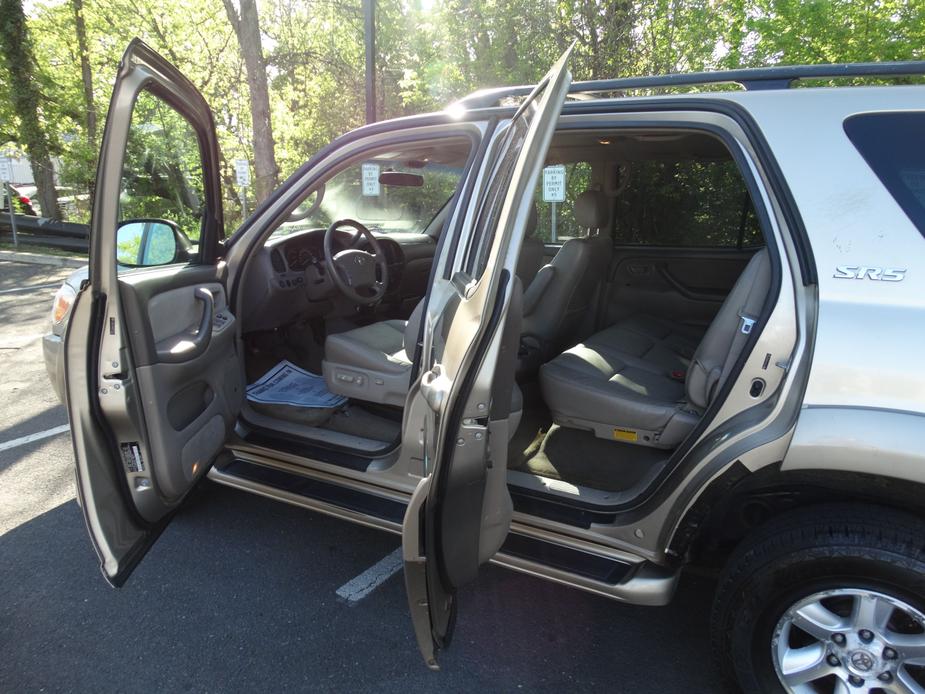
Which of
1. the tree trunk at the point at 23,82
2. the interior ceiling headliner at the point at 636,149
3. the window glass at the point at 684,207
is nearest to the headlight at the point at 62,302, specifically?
the interior ceiling headliner at the point at 636,149

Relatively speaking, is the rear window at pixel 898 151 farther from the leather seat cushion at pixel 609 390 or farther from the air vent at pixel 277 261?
the air vent at pixel 277 261

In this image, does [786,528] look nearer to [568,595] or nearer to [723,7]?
[568,595]

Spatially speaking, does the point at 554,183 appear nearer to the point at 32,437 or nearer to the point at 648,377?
the point at 648,377

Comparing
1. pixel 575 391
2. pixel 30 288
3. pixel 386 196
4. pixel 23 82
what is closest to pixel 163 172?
pixel 386 196

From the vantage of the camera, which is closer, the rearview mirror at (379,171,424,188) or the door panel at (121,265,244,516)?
the door panel at (121,265,244,516)

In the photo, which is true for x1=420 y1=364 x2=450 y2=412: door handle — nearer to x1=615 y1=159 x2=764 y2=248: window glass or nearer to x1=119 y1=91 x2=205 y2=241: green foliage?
x1=119 y1=91 x2=205 y2=241: green foliage

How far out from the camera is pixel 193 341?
7.40 ft

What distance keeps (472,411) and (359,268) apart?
217cm

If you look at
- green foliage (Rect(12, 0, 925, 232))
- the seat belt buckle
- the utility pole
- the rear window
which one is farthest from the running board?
the utility pole

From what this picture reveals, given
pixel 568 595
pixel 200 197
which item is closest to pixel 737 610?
pixel 568 595

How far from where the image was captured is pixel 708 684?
6.53 ft

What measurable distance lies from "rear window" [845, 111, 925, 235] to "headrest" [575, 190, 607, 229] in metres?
2.27

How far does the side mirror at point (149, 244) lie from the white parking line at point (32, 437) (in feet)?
5.12

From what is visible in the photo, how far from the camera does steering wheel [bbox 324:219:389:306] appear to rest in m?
3.30
